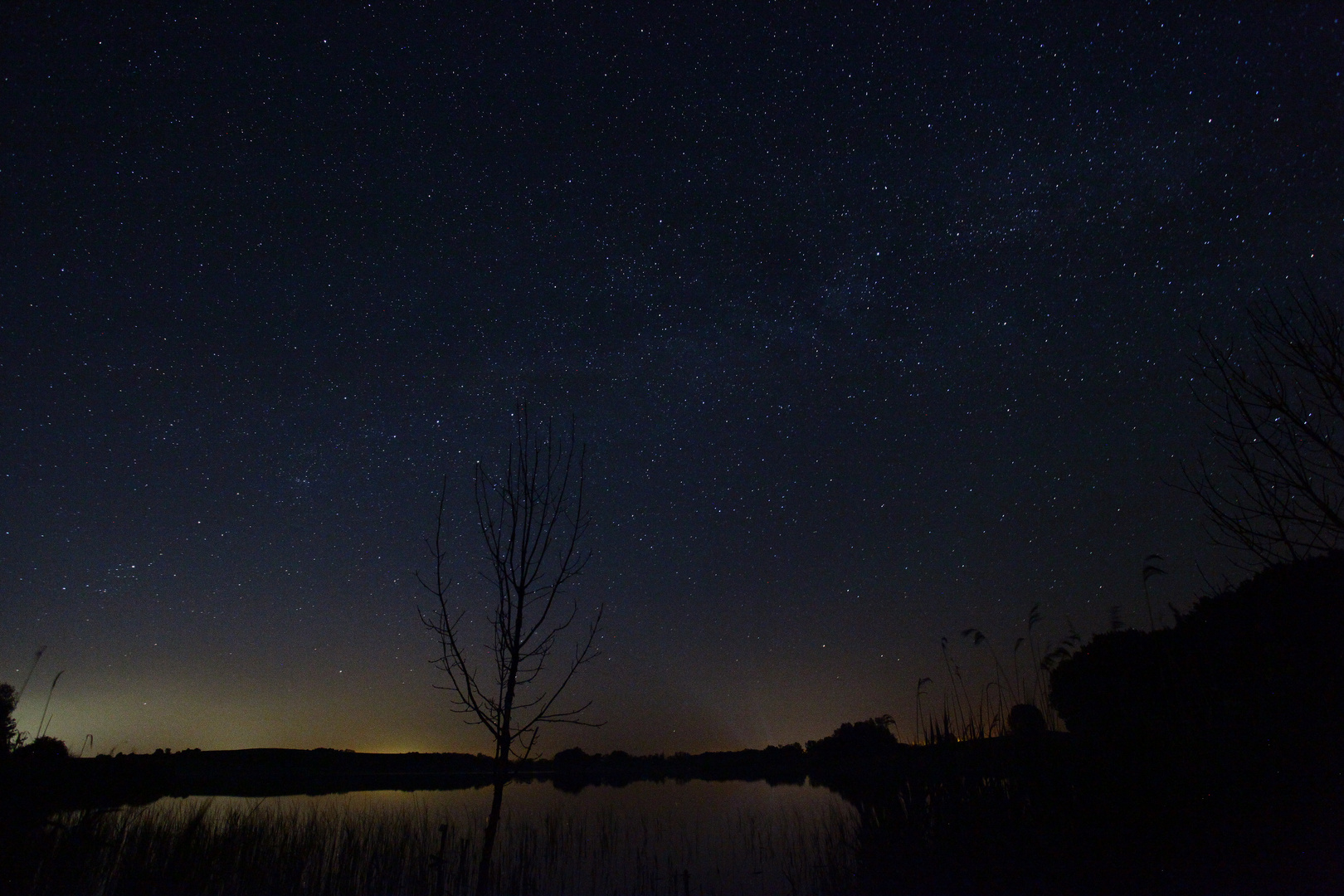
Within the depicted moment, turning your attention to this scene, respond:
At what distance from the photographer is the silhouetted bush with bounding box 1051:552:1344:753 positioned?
848 cm

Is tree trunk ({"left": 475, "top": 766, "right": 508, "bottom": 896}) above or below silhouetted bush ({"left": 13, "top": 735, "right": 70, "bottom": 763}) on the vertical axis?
below

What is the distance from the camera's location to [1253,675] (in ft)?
32.7

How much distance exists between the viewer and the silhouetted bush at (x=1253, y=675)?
334 inches

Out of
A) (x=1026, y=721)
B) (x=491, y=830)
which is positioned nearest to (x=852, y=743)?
(x=1026, y=721)

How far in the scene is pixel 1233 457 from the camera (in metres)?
6.73

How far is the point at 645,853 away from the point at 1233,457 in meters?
11.5

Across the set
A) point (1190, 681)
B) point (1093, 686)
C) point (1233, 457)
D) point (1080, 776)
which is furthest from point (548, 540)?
point (1093, 686)

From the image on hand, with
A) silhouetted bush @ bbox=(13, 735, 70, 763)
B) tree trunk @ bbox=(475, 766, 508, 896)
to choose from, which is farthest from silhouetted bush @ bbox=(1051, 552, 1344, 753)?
silhouetted bush @ bbox=(13, 735, 70, 763)

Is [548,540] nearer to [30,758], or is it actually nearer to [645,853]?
[645,853]

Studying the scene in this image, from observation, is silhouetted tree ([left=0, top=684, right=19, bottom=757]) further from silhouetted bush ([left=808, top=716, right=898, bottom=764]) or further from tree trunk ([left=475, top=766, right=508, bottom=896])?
silhouetted bush ([left=808, top=716, right=898, bottom=764])

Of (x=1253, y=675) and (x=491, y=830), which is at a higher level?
(x=1253, y=675)

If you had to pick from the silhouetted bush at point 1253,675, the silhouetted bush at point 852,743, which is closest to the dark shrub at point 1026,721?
the silhouetted bush at point 1253,675

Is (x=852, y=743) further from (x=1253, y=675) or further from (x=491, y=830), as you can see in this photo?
(x=491, y=830)

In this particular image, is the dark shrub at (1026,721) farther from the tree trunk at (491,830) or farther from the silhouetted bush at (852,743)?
the silhouetted bush at (852,743)
